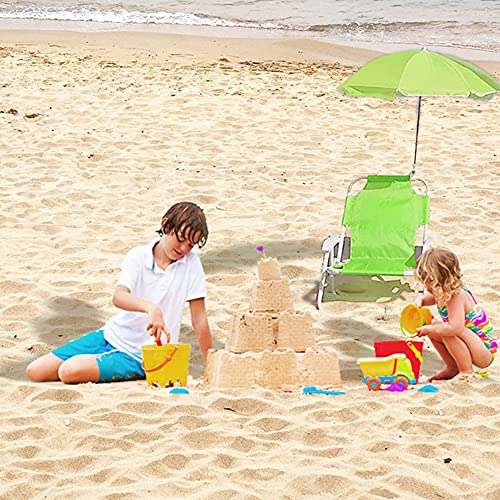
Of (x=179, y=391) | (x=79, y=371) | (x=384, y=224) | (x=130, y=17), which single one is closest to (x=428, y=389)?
(x=179, y=391)

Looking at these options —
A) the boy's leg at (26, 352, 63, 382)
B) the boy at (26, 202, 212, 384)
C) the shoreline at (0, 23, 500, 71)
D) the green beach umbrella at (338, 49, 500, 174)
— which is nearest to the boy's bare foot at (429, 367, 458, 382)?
the boy at (26, 202, 212, 384)

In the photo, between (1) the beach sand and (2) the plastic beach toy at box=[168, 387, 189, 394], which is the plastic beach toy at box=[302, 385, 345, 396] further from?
(2) the plastic beach toy at box=[168, 387, 189, 394]

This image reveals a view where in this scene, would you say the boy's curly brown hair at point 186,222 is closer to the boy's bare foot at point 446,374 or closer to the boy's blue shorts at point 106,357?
the boy's blue shorts at point 106,357

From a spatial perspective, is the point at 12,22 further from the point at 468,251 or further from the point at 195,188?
the point at 468,251

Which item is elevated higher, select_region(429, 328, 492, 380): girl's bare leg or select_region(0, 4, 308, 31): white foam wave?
select_region(0, 4, 308, 31): white foam wave

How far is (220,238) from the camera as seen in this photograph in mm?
7223

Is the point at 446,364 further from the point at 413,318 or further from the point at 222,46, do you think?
the point at 222,46

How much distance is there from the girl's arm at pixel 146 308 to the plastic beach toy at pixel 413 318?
46.8 inches

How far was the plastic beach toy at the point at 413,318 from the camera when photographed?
4930mm

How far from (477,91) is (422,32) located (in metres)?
12.9

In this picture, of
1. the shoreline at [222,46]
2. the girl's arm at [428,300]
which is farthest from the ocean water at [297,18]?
the girl's arm at [428,300]

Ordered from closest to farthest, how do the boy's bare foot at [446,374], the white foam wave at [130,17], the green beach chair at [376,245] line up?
the boy's bare foot at [446,374] < the green beach chair at [376,245] < the white foam wave at [130,17]

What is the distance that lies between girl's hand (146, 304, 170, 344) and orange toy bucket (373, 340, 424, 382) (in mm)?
1041

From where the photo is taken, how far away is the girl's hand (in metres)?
4.51
